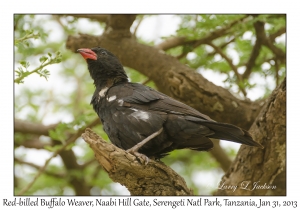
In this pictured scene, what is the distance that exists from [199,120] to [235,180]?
1.56 meters

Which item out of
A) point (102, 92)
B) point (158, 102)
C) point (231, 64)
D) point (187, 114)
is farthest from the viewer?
point (231, 64)

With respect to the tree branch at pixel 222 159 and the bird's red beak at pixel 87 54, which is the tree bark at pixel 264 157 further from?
the bird's red beak at pixel 87 54

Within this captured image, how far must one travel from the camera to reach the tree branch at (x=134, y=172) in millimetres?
3936

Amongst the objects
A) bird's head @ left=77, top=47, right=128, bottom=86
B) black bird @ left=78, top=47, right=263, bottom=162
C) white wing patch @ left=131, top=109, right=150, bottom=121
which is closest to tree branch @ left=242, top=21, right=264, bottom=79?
bird's head @ left=77, top=47, right=128, bottom=86

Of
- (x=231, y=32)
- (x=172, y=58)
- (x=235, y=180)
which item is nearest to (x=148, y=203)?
(x=235, y=180)

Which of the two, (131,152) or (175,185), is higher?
(131,152)

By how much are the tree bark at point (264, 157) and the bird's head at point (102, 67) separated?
180cm

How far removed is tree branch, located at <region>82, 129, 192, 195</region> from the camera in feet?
12.9

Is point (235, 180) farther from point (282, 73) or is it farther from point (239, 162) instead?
point (282, 73)

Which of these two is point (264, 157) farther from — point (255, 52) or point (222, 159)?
point (255, 52)

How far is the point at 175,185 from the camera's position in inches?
176

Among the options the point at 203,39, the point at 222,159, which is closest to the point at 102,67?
the point at 203,39

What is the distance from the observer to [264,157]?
18.4 ft

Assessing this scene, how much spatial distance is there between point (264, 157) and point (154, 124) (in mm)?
1796
